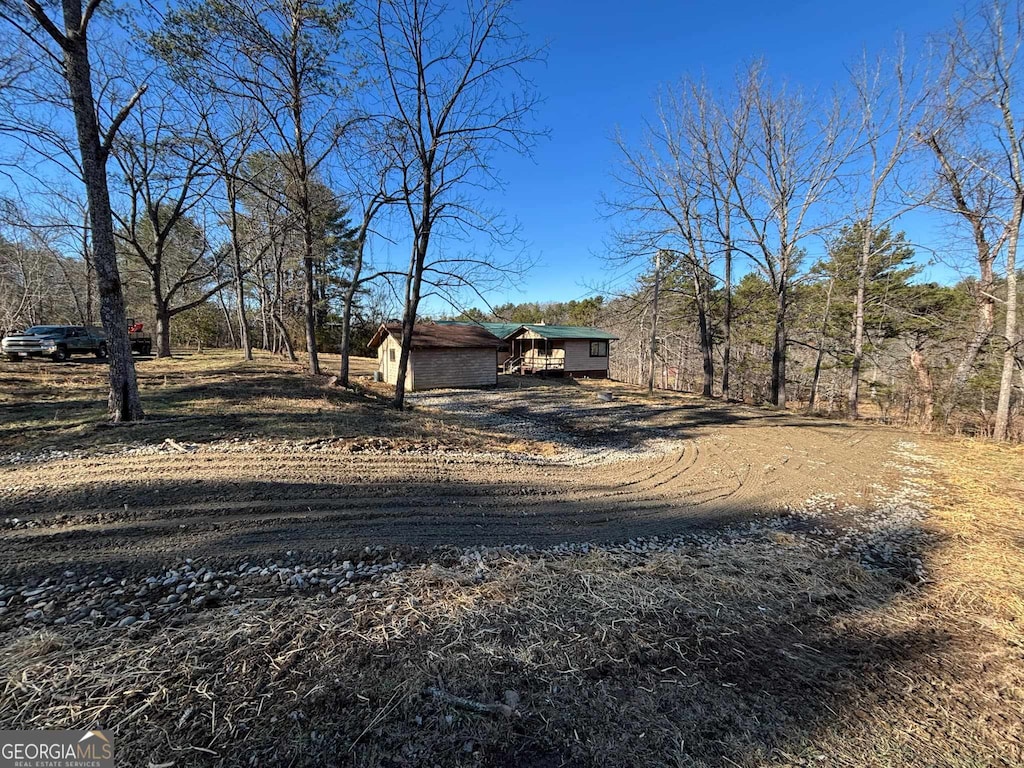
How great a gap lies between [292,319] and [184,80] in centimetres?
2388

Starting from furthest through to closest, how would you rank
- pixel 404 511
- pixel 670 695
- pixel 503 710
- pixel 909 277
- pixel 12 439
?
A: 1. pixel 909 277
2. pixel 12 439
3. pixel 404 511
4. pixel 670 695
5. pixel 503 710

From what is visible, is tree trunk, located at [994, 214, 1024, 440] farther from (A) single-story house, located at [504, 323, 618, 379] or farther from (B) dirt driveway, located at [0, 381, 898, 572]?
(A) single-story house, located at [504, 323, 618, 379]

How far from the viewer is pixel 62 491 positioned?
13.3 ft

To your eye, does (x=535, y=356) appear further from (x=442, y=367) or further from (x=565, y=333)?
(x=442, y=367)

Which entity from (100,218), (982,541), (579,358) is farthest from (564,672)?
(579,358)

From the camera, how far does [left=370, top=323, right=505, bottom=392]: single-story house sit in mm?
18109

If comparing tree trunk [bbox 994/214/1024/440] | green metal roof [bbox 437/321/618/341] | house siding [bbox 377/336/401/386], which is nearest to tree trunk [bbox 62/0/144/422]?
house siding [bbox 377/336/401/386]

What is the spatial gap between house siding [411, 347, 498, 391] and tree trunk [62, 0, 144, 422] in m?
11.4

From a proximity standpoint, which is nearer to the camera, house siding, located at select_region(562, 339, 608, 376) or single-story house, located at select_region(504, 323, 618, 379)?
single-story house, located at select_region(504, 323, 618, 379)

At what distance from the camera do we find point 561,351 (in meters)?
27.6

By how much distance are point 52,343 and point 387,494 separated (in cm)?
2067

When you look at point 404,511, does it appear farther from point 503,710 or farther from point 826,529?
point 826,529

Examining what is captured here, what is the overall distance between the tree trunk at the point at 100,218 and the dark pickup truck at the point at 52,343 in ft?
43.0

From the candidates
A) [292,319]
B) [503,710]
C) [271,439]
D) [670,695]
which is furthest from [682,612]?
[292,319]
